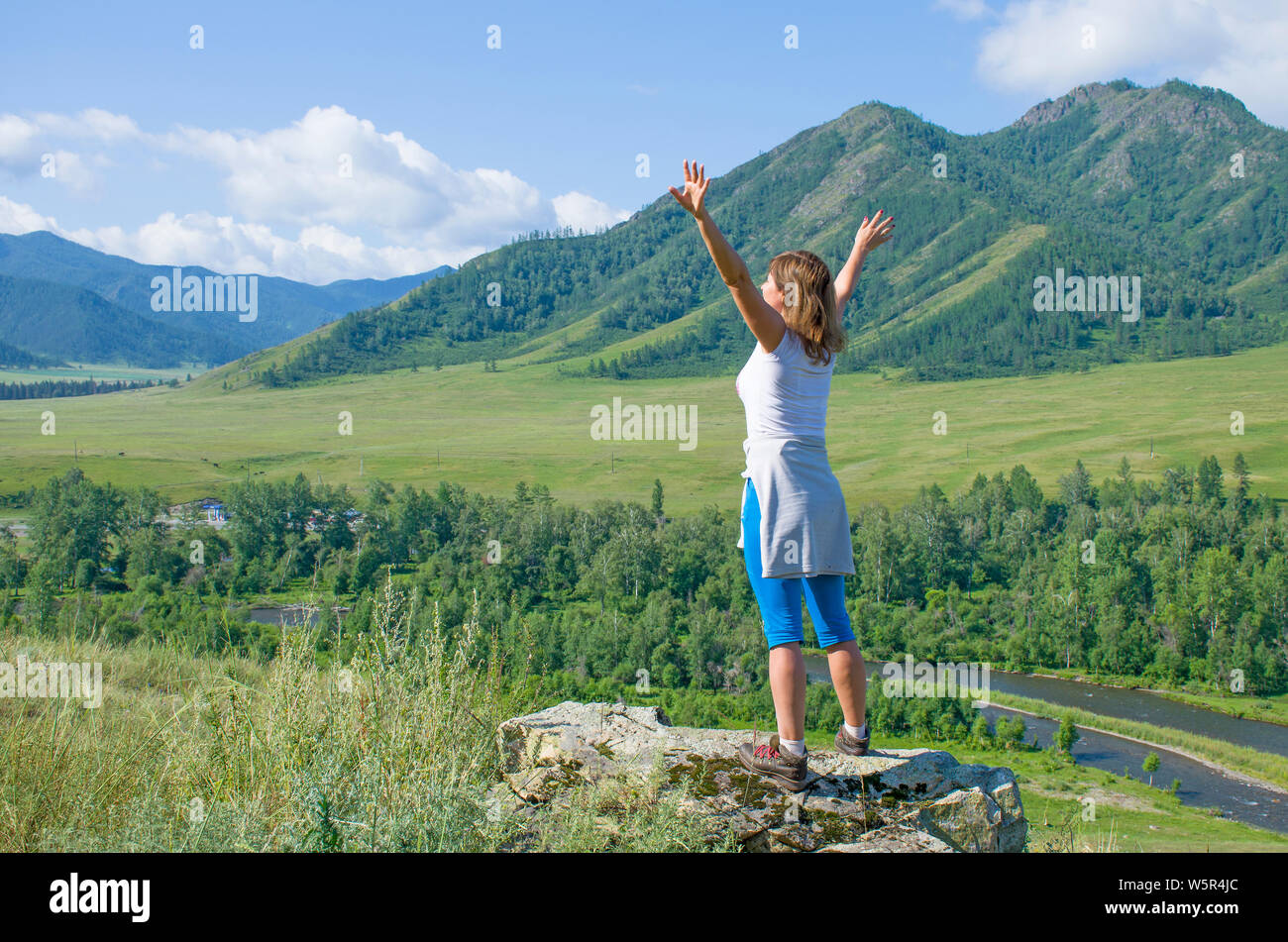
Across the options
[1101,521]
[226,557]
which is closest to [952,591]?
[1101,521]

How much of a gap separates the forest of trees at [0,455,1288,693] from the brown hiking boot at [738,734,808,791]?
4767 centimetres

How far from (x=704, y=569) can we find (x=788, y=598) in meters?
72.9

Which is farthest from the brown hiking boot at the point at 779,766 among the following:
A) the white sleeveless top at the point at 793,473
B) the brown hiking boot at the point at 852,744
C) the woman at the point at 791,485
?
the white sleeveless top at the point at 793,473

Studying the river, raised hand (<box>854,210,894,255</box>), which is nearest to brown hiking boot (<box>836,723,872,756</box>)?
raised hand (<box>854,210,894,255</box>)

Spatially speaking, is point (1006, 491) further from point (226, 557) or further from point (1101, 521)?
point (226, 557)

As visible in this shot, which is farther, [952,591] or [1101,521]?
[1101,521]

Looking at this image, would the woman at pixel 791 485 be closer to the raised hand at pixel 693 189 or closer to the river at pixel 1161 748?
the raised hand at pixel 693 189

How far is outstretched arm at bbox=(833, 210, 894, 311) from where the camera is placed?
218 inches

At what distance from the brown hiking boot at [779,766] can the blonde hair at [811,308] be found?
84.1 inches

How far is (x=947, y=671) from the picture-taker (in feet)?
198

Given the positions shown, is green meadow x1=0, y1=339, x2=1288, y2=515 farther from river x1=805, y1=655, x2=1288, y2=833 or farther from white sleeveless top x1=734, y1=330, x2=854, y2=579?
white sleeveless top x1=734, y1=330, x2=854, y2=579
